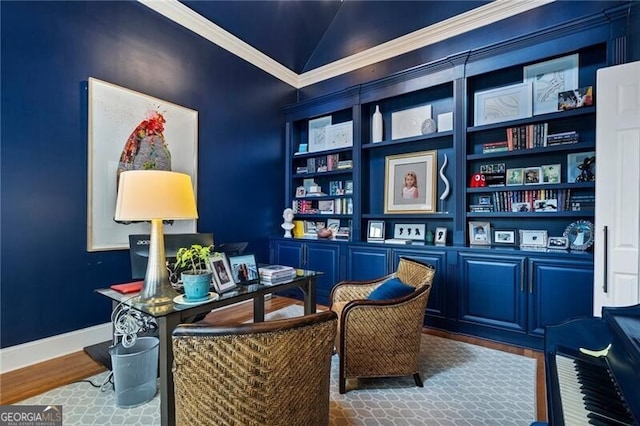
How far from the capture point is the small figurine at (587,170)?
2523mm

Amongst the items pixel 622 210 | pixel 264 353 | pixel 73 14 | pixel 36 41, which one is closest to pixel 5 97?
pixel 36 41

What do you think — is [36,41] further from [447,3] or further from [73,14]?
[447,3]

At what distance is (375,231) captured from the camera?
3.69 meters

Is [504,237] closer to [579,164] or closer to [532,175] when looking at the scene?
[532,175]

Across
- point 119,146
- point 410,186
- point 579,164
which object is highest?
point 119,146

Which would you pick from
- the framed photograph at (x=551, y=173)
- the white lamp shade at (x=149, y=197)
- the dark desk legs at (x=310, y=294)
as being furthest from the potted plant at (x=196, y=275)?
the framed photograph at (x=551, y=173)

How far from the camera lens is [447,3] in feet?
11.2

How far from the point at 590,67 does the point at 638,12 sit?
1.40ft

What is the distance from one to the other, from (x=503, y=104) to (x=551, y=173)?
2.64 feet

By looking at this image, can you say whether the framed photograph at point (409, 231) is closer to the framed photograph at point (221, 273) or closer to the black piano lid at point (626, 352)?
the framed photograph at point (221, 273)

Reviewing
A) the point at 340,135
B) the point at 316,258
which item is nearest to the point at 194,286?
the point at 316,258

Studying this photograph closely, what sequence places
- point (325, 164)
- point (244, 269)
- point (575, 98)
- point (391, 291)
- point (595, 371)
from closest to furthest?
point (595, 371) < point (391, 291) < point (244, 269) < point (575, 98) < point (325, 164)

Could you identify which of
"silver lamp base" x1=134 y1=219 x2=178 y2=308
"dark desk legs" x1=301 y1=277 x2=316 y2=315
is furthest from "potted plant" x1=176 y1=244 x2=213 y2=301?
"dark desk legs" x1=301 y1=277 x2=316 y2=315

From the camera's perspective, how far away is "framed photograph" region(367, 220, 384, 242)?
11.9 ft
